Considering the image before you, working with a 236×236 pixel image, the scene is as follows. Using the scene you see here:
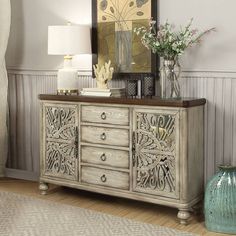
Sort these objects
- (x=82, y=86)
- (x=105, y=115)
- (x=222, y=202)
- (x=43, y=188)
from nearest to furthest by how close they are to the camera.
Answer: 1. (x=222, y=202)
2. (x=105, y=115)
3. (x=43, y=188)
4. (x=82, y=86)

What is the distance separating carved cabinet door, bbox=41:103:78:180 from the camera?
10.0 ft

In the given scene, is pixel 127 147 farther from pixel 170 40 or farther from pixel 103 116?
pixel 170 40

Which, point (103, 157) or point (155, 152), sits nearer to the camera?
point (155, 152)

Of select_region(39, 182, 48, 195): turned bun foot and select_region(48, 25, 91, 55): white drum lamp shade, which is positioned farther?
select_region(39, 182, 48, 195): turned bun foot

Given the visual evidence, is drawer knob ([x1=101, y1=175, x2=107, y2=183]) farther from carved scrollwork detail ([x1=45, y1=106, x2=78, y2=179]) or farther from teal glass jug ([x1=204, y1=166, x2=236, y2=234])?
teal glass jug ([x1=204, y1=166, x2=236, y2=234])

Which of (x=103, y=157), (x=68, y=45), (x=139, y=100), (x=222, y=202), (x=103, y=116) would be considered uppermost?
(x=68, y=45)

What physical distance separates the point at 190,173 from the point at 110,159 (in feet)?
1.70

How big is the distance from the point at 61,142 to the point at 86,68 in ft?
1.93

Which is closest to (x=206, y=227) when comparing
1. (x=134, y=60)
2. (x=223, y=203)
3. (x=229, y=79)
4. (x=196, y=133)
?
(x=223, y=203)

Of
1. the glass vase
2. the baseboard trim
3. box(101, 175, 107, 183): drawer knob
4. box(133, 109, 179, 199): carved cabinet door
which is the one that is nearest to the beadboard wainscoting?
the baseboard trim

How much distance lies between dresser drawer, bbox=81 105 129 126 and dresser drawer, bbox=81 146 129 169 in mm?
179

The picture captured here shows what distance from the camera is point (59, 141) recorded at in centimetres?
311

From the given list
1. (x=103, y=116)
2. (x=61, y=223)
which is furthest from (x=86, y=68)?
(x=61, y=223)

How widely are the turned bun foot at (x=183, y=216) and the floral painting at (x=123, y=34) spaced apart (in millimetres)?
941
